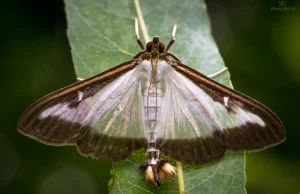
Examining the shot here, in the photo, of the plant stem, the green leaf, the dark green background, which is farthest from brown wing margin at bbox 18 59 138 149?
the dark green background

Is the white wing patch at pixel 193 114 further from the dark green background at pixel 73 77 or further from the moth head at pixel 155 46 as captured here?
the dark green background at pixel 73 77

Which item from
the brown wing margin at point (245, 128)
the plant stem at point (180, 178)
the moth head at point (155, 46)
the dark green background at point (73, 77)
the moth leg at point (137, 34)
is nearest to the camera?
the plant stem at point (180, 178)

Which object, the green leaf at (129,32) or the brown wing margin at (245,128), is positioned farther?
the green leaf at (129,32)

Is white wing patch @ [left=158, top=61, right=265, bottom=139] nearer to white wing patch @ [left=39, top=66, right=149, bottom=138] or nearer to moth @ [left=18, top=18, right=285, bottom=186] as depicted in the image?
moth @ [left=18, top=18, right=285, bottom=186]

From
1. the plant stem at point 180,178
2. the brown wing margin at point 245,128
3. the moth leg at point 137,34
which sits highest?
the moth leg at point 137,34

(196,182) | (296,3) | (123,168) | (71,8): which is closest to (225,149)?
(196,182)

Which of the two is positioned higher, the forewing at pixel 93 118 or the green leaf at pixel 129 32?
the green leaf at pixel 129 32

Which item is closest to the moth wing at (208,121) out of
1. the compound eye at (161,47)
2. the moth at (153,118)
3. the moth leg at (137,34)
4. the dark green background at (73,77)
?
the moth at (153,118)

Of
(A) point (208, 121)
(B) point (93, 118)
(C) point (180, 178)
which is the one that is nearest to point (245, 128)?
(A) point (208, 121)

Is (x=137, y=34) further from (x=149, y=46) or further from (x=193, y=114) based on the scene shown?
(x=193, y=114)
